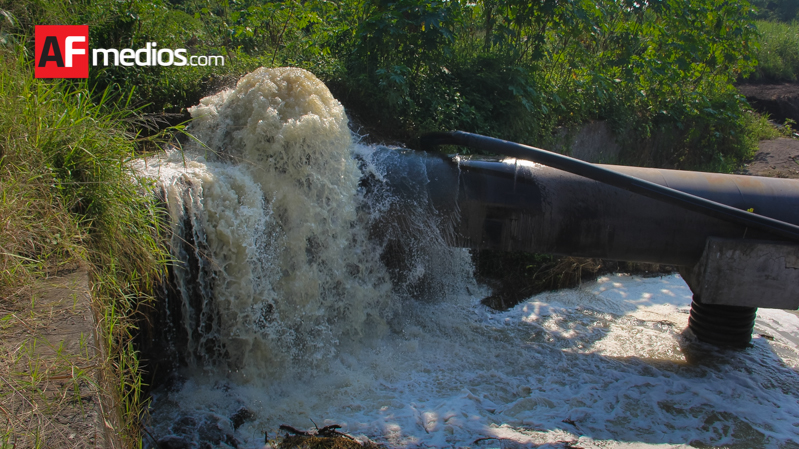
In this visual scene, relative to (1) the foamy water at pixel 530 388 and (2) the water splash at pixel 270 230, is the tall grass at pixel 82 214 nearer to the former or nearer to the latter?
(2) the water splash at pixel 270 230

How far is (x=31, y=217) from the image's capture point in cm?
233

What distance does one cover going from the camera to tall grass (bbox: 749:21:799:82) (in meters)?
12.8

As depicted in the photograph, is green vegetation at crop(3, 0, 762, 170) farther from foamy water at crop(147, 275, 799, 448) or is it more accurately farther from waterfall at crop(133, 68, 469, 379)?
foamy water at crop(147, 275, 799, 448)

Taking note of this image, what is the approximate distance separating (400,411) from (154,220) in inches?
75.9

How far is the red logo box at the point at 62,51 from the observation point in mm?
4289

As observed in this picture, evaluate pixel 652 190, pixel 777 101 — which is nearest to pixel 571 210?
pixel 652 190

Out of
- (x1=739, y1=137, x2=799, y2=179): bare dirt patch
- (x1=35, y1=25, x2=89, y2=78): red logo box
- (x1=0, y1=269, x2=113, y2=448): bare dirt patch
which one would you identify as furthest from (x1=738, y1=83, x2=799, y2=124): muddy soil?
(x1=0, y1=269, x2=113, y2=448): bare dirt patch

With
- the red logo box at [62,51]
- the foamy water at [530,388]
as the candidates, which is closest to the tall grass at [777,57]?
the foamy water at [530,388]

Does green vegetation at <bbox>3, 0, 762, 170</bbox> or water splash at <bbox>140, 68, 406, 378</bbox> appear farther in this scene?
green vegetation at <bbox>3, 0, 762, 170</bbox>

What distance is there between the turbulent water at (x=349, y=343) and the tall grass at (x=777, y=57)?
36.9ft

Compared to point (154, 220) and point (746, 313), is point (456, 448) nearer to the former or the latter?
point (154, 220)

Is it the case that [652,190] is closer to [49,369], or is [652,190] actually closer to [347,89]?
[347,89]

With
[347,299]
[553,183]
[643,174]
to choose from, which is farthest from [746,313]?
[347,299]

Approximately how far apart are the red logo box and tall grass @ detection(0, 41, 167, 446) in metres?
1.37
